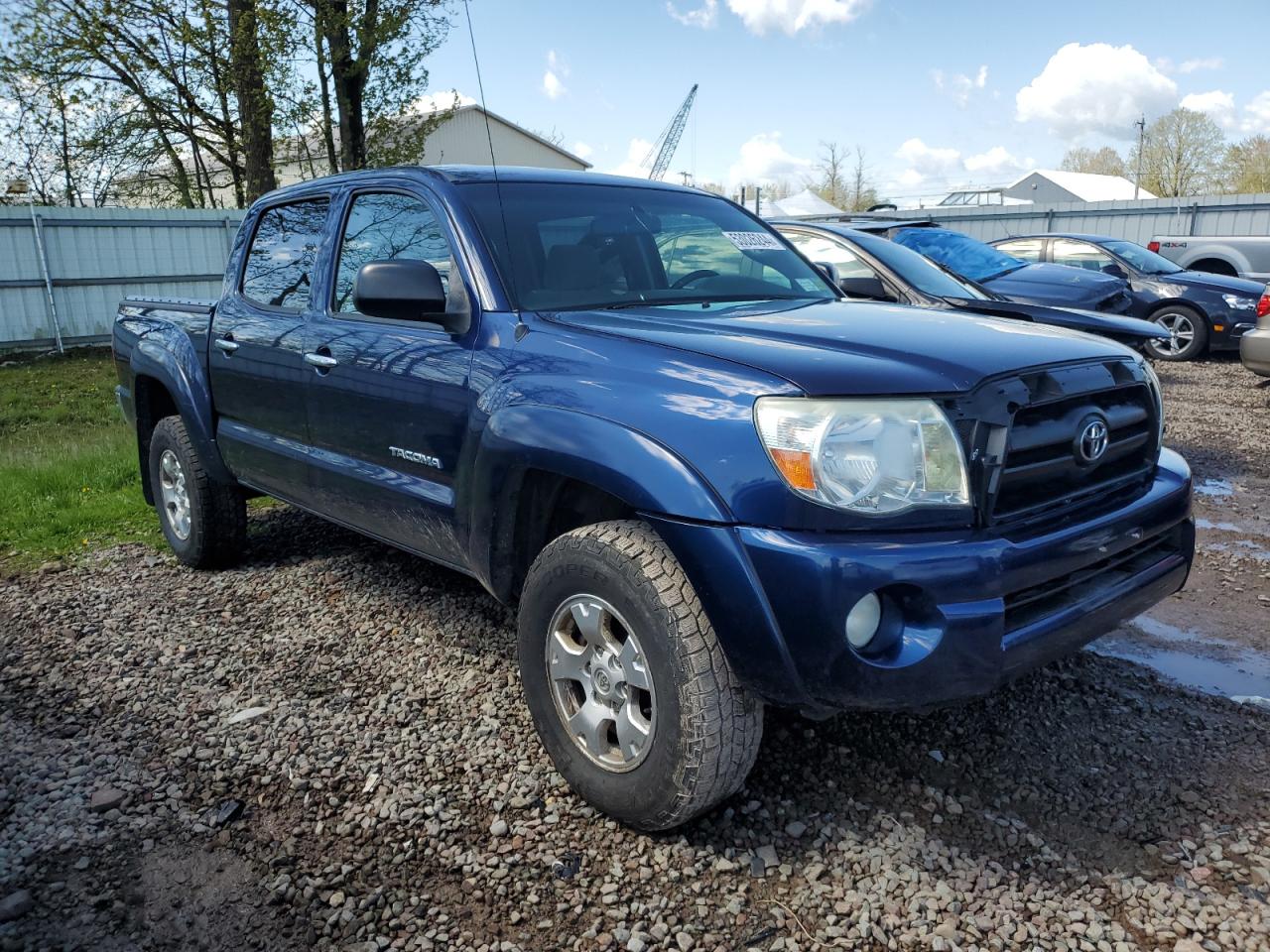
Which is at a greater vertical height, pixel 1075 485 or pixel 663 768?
pixel 1075 485

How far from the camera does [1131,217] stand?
2391 centimetres

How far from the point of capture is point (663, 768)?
2426 mm

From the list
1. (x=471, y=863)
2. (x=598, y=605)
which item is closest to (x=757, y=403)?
(x=598, y=605)

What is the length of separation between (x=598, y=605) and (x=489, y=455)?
0.60 m

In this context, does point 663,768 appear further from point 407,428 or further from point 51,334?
point 51,334

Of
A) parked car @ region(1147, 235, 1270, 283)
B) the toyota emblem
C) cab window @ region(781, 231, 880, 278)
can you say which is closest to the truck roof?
the toyota emblem

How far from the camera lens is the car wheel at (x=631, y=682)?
2357 millimetres

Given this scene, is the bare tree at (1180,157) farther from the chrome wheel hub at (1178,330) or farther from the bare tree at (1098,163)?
the chrome wheel hub at (1178,330)

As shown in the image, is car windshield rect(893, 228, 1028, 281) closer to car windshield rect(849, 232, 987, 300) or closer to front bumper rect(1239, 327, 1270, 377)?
car windshield rect(849, 232, 987, 300)

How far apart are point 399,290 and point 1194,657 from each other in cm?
322

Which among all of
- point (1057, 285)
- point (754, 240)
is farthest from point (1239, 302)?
point (754, 240)

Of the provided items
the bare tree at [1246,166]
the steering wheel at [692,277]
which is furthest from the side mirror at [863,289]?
the bare tree at [1246,166]

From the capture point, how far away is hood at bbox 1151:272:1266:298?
11438 millimetres

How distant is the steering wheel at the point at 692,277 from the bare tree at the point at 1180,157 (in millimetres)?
68073
